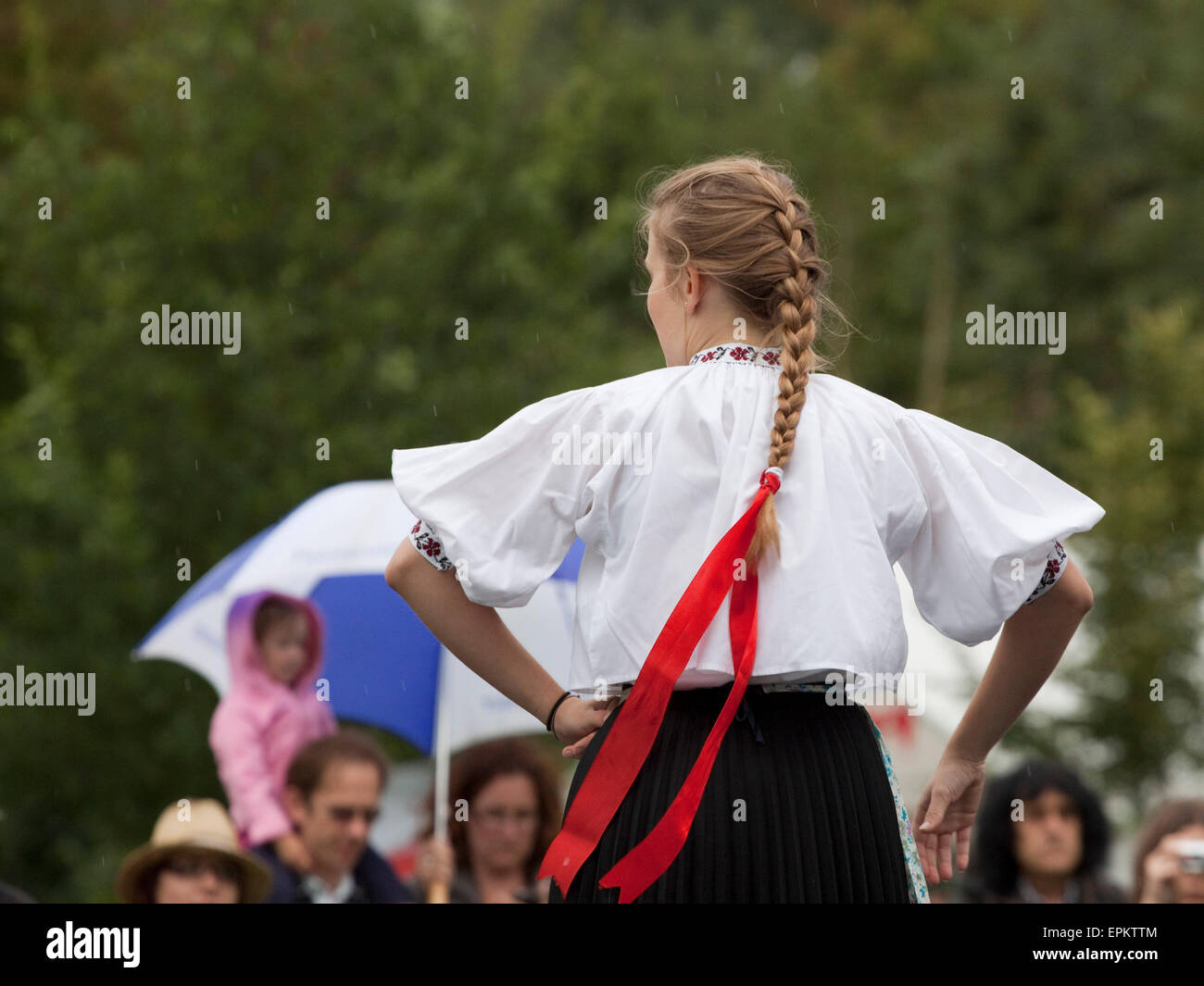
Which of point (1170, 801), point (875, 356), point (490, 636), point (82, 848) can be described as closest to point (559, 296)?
point (82, 848)

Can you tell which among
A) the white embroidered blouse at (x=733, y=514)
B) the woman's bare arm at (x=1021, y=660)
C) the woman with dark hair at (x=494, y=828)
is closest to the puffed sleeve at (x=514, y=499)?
the white embroidered blouse at (x=733, y=514)

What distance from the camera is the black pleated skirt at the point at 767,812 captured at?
2059 mm

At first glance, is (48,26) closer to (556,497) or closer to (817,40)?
(556,497)

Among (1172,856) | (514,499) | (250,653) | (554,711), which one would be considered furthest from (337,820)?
(514,499)

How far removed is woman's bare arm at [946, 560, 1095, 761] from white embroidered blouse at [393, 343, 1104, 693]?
53mm

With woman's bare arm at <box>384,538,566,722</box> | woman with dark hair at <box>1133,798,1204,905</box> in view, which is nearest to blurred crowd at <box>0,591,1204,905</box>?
woman with dark hair at <box>1133,798,1204,905</box>

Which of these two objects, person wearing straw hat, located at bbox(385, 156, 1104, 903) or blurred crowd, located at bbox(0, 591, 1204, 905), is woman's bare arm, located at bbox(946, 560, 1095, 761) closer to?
person wearing straw hat, located at bbox(385, 156, 1104, 903)

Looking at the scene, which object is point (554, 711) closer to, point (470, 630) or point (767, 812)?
point (470, 630)

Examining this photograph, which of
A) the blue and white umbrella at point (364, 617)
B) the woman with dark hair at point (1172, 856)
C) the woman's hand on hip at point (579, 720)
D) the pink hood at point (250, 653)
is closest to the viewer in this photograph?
the woman's hand on hip at point (579, 720)

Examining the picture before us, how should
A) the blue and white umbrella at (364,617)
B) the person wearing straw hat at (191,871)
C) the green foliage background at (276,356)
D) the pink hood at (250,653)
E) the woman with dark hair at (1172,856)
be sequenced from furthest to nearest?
the green foliage background at (276,356)
the pink hood at (250,653)
the blue and white umbrella at (364,617)
the person wearing straw hat at (191,871)
the woman with dark hair at (1172,856)

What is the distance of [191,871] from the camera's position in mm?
4395

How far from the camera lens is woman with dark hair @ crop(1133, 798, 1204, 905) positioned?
4.12 m

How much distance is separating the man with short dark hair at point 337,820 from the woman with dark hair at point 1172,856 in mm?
2247

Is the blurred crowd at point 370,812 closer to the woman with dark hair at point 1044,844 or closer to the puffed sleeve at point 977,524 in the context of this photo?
the woman with dark hair at point 1044,844
